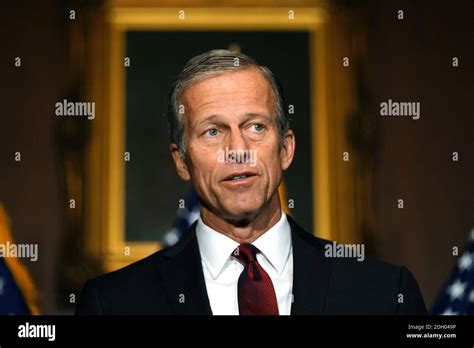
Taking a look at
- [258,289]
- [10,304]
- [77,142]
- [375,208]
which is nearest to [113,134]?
[77,142]

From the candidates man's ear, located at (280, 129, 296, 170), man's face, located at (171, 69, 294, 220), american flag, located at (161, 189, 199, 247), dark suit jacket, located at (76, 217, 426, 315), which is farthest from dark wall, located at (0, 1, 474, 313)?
man's face, located at (171, 69, 294, 220)

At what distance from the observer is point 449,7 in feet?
10.9

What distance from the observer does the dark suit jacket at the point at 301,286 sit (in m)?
2.32

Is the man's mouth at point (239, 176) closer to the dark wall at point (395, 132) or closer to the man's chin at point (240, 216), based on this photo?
the man's chin at point (240, 216)

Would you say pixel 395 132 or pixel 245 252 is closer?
pixel 245 252

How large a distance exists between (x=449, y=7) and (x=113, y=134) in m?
1.36

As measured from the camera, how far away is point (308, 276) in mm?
2312

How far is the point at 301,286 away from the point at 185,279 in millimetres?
304

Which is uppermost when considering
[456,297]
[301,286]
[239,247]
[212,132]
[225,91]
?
[225,91]

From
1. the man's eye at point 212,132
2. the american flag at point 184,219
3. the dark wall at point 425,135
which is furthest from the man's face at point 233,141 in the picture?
the dark wall at point 425,135

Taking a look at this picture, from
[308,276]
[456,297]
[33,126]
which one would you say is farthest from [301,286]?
[33,126]

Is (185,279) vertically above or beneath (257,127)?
beneath

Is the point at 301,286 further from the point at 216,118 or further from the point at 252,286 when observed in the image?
the point at 216,118

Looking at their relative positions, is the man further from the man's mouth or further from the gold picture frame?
the gold picture frame
